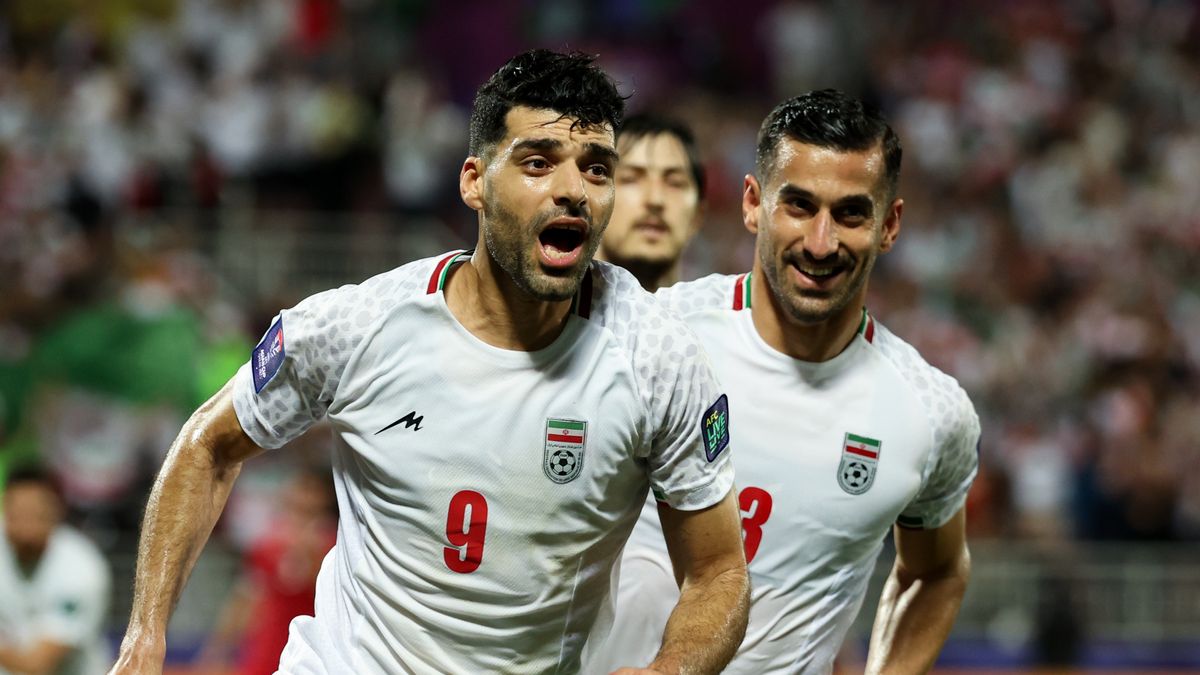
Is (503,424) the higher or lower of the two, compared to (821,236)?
lower

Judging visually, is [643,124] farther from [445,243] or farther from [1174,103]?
[1174,103]

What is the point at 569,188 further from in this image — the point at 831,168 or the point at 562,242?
the point at 831,168

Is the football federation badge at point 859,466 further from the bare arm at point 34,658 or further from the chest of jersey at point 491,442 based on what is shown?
the bare arm at point 34,658

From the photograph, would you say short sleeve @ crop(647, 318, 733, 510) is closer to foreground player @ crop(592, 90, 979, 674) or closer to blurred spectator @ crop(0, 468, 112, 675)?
foreground player @ crop(592, 90, 979, 674)

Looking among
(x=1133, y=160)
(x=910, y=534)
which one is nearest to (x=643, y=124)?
(x=910, y=534)

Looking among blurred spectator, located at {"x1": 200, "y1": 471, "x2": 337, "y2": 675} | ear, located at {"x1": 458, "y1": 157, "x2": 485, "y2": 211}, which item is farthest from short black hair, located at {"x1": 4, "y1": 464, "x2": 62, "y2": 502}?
ear, located at {"x1": 458, "y1": 157, "x2": 485, "y2": 211}

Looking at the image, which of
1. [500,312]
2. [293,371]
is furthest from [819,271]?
[293,371]

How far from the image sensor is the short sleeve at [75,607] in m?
7.46

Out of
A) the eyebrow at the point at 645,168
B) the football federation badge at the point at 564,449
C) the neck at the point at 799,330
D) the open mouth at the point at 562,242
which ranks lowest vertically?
the football federation badge at the point at 564,449

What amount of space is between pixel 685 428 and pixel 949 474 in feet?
3.70

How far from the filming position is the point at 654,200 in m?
5.65

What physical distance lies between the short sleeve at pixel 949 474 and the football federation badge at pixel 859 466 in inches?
6.4

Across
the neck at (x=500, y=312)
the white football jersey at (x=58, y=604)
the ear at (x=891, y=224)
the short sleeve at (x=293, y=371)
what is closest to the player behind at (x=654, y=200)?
the ear at (x=891, y=224)

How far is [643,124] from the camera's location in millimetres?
5859
